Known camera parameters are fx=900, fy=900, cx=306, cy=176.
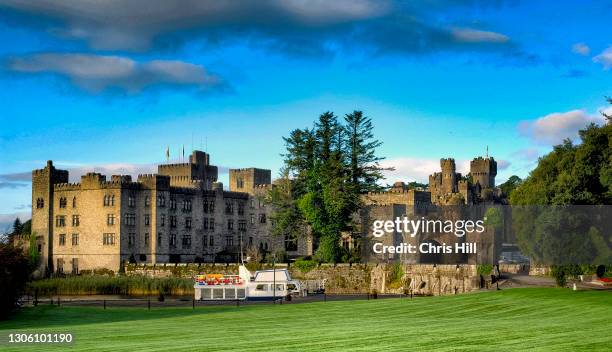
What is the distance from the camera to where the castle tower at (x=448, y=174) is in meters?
127

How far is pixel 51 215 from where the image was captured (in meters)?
102

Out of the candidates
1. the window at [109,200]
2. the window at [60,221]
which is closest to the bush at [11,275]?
the window at [109,200]

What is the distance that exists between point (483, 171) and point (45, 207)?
241 ft

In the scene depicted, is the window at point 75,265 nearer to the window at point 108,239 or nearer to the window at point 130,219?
the window at point 108,239

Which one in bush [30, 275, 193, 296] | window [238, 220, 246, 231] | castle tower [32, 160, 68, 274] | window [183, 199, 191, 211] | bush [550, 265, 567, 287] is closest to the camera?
bush [550, 265, 567, 287]

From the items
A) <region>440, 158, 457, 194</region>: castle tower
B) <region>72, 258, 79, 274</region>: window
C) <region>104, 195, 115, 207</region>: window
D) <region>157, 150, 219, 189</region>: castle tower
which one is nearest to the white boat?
<region>104, 195, 115, 207</region>: window

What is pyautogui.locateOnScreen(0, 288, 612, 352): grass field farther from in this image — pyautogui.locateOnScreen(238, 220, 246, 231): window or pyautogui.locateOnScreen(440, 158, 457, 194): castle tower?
pyautogui.locateOnScreen(440, 158, 457, 194): castle tower

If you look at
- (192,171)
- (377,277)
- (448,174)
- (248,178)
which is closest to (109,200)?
(192,171)

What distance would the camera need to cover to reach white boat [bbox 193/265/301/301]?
220ft

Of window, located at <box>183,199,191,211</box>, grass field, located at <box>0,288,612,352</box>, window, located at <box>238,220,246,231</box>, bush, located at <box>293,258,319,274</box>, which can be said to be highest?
window, located at <box>183,199,191,211</box>

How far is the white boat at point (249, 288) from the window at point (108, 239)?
2980 centimetres

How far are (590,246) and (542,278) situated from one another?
530 inches

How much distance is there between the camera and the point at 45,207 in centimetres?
10194

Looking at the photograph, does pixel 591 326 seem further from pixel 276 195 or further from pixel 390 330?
pixel 276 195
